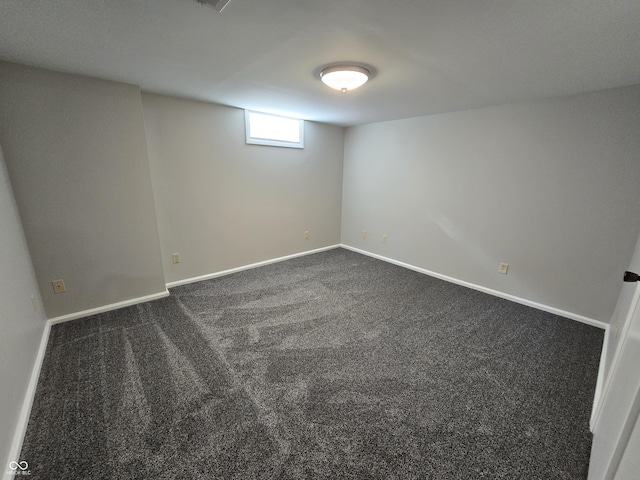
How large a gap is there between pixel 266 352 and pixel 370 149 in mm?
3352

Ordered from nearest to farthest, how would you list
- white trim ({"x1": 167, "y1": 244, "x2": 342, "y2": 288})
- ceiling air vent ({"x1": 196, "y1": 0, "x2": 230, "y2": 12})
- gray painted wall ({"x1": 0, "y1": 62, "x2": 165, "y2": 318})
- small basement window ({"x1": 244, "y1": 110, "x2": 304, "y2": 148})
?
ceiling air vent ({"x1": 196, "y1": 0, "x2": 230, "y2": 12}), gray painted wall ({"x1": 0, "y1": 62, "x2": 165, "y2": 318}), white trim ({"x1": 167, "y1": 244, "x2": 342, "y2": 288}), small basement window ({"x1": 244, "y1": 110, "x2": 304, "y2": 148})

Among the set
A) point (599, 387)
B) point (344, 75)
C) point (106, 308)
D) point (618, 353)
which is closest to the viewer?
point (618, 353)

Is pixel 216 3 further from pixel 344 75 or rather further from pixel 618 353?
pixel 618 353

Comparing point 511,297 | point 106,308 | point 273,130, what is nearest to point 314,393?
point 106,308

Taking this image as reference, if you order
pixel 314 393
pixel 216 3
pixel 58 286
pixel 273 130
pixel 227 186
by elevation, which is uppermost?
pixel 216 3

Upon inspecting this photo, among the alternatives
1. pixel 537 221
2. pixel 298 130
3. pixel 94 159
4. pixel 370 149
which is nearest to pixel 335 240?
pixel 370 149

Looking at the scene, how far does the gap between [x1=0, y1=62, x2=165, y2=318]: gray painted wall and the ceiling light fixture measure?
1.85 metres

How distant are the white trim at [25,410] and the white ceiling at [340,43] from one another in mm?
2059

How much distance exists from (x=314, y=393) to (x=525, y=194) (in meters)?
2.84

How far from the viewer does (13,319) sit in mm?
1526

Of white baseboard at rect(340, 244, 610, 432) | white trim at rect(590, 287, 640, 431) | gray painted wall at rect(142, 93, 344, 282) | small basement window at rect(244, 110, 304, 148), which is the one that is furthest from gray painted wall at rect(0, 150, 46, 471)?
white baseboard at rect(340, 244, 610, 432)

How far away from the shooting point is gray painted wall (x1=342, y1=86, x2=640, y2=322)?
2.25 m

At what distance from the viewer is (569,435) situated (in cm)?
140

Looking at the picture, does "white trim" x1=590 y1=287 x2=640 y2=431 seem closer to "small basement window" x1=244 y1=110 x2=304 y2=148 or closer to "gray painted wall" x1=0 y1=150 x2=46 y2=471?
"gray painted wall" x1=0 y1=150 x2=46 y2=471
